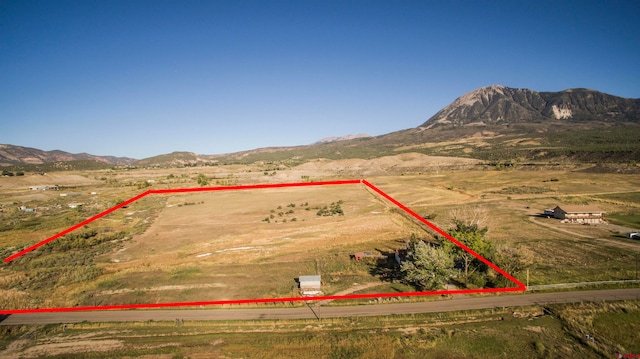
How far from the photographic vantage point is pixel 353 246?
5528 centimetres

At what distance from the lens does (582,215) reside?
6606 cm

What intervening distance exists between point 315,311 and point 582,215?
6269 cm

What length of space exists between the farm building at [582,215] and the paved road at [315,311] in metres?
36.0

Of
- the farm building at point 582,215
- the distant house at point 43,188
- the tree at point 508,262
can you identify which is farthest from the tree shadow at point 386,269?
the distant house at point 43,188

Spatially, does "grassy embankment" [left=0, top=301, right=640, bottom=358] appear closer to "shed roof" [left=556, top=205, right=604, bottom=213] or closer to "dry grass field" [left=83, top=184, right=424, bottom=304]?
"dry grass field" [left=83, top=184, right=424, bottom=304]

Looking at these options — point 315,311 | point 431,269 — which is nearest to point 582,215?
point 431,269

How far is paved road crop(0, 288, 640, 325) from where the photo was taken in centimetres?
3225

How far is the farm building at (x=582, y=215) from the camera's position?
65.5 metres

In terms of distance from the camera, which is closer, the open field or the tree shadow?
the open field

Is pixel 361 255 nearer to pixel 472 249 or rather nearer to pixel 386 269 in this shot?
pixel 386 269

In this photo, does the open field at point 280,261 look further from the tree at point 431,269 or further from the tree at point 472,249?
the tree at point 472,249

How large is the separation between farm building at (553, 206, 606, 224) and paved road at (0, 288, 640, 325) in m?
36.0

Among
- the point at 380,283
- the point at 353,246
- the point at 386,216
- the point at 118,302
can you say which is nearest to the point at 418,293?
→ the point at 380,283

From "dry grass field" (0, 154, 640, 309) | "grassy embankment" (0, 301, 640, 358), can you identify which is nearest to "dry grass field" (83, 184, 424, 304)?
"dry grass field" (0, 154, 640, 309)
